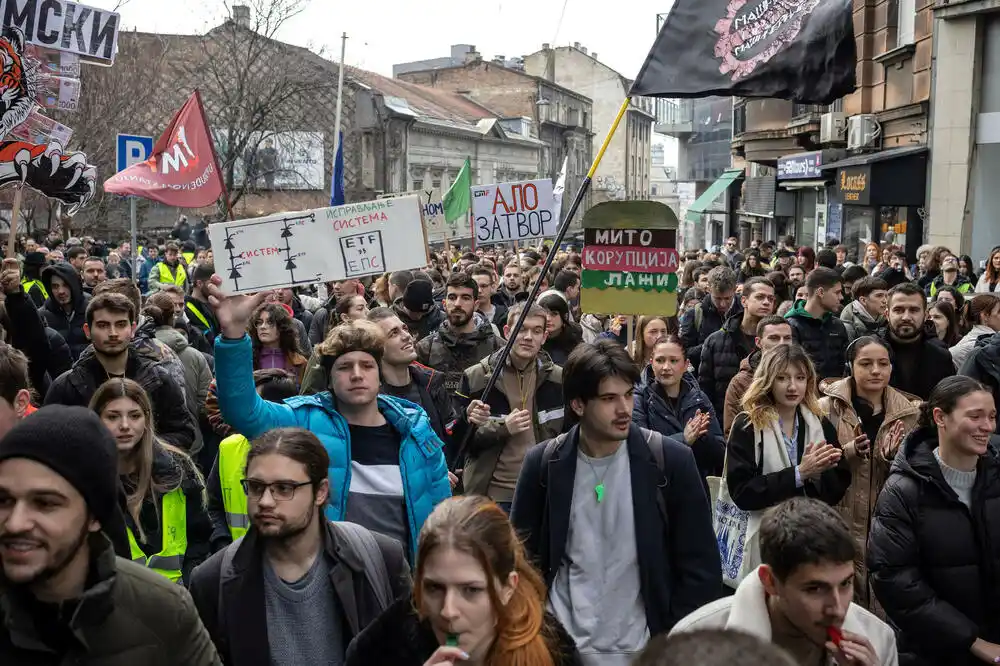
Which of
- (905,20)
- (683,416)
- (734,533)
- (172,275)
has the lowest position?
(734,533)

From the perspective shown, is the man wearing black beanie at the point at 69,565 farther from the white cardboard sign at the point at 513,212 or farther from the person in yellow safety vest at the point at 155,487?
the white cardboard sign at the point at 513,212

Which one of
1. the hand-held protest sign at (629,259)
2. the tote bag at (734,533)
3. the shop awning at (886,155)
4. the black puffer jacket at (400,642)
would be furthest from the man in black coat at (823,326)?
the shop awning at (886,155)

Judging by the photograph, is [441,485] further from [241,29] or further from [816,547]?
[241,29]

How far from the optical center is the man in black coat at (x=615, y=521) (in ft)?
13.3

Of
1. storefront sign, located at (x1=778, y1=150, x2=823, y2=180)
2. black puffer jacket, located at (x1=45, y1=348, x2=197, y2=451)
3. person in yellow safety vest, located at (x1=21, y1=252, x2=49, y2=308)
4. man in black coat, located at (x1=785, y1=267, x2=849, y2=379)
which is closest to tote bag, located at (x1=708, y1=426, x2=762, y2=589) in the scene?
black puffer jacket, located at (x1=45, y1=348, x2=197, y2=451)

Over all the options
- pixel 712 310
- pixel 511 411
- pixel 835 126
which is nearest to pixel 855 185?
pixel 835 126

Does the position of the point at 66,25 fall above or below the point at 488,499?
above

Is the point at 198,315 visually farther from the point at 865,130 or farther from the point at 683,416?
the point at 865,130

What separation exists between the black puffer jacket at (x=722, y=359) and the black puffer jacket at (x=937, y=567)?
4.10 m

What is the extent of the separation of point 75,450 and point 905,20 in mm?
21229

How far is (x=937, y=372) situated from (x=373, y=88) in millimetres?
47009

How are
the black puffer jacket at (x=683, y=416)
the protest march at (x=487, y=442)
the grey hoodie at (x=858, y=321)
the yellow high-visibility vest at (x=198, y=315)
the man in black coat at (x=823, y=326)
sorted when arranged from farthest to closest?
the yellow high-visibility vest at (x=198, y=315) < the grey hoodie at (x=858, y=321) < the man in black coat at (x=823, y=326) < the black puffer jacket at (x=683, y=416) < the protest march at (x=487, y=442)

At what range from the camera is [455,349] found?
7730 mm

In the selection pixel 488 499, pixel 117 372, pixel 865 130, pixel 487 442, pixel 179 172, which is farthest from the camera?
pixel 865 130
